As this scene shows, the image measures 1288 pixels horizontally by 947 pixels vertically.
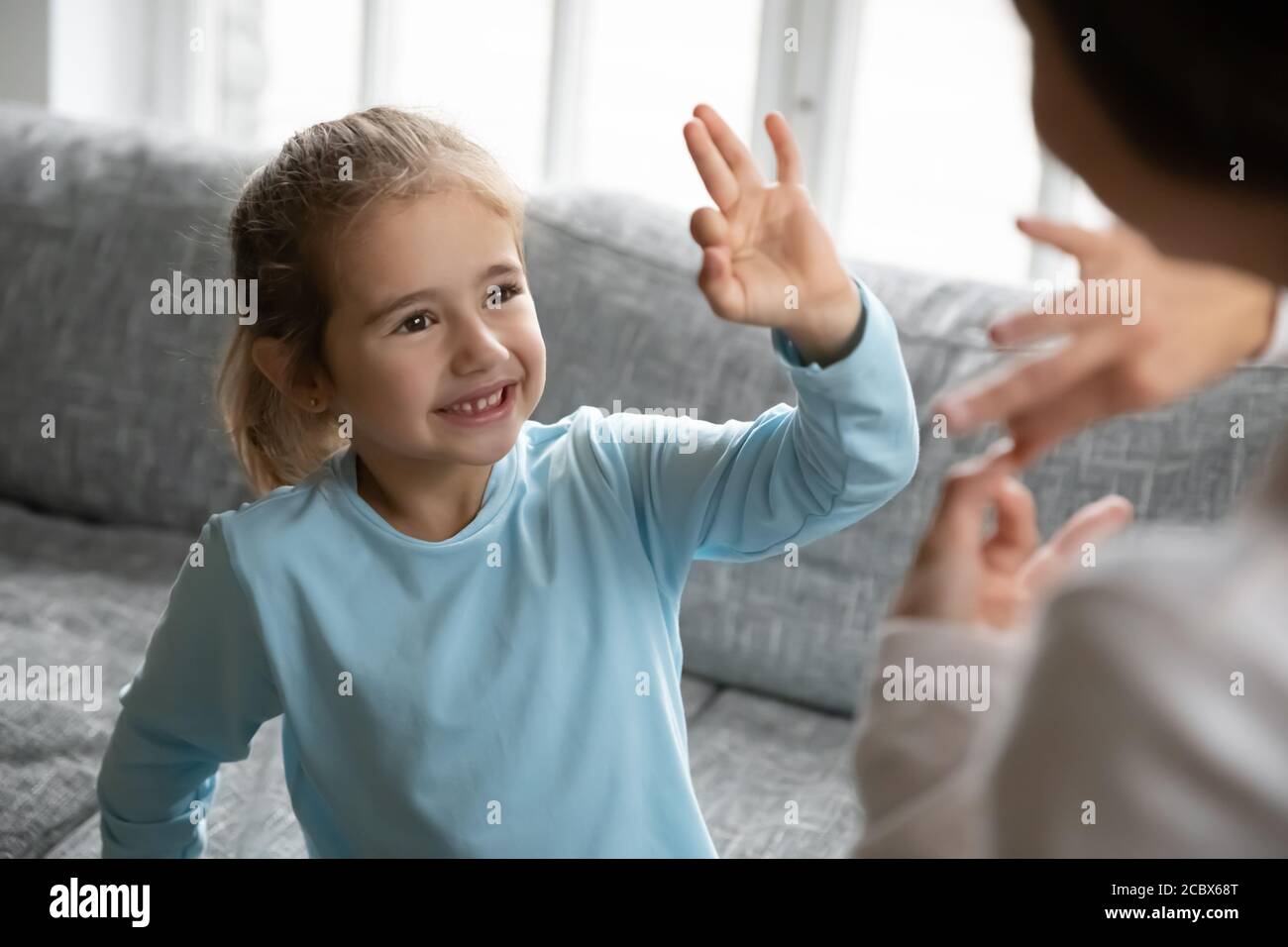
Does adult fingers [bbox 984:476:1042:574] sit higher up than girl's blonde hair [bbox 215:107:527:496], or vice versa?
girl's blonde hair [bbox 215:107:527:496]

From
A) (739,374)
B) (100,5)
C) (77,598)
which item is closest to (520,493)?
(739,374)

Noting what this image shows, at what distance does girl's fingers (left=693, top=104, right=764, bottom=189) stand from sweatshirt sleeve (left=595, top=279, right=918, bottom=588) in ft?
0.35

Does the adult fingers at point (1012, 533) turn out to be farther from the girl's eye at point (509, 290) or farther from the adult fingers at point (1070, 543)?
the girl's eye at point (509, 290)

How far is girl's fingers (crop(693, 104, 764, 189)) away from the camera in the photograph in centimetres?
90

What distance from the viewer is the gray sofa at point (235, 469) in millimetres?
1548

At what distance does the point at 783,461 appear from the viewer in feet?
3.23

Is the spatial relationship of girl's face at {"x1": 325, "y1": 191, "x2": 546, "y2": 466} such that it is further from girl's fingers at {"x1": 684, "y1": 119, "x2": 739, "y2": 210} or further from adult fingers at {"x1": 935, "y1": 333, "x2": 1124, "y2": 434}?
adult fingers at {"x1": 935, "y1": 333, "x2": 1124, "y2": 434}

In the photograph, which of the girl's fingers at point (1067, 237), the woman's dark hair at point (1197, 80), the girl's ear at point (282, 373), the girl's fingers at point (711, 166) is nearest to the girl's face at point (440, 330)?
the girl's ear at point (282, 373)

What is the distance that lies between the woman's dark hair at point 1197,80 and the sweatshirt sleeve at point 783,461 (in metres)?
0.46

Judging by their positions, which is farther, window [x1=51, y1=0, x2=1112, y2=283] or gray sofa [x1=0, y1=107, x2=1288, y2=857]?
window [x1=51, y1=0, x2=1112, y2=283]

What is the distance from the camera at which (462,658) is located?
3.41 feet

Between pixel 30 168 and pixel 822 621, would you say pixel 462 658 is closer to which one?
pixel 822 621

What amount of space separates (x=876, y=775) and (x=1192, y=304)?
30 cm

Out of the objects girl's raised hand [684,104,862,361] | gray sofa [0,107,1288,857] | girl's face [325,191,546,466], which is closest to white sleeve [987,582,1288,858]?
girl's raised hand [684,104,862,361]
